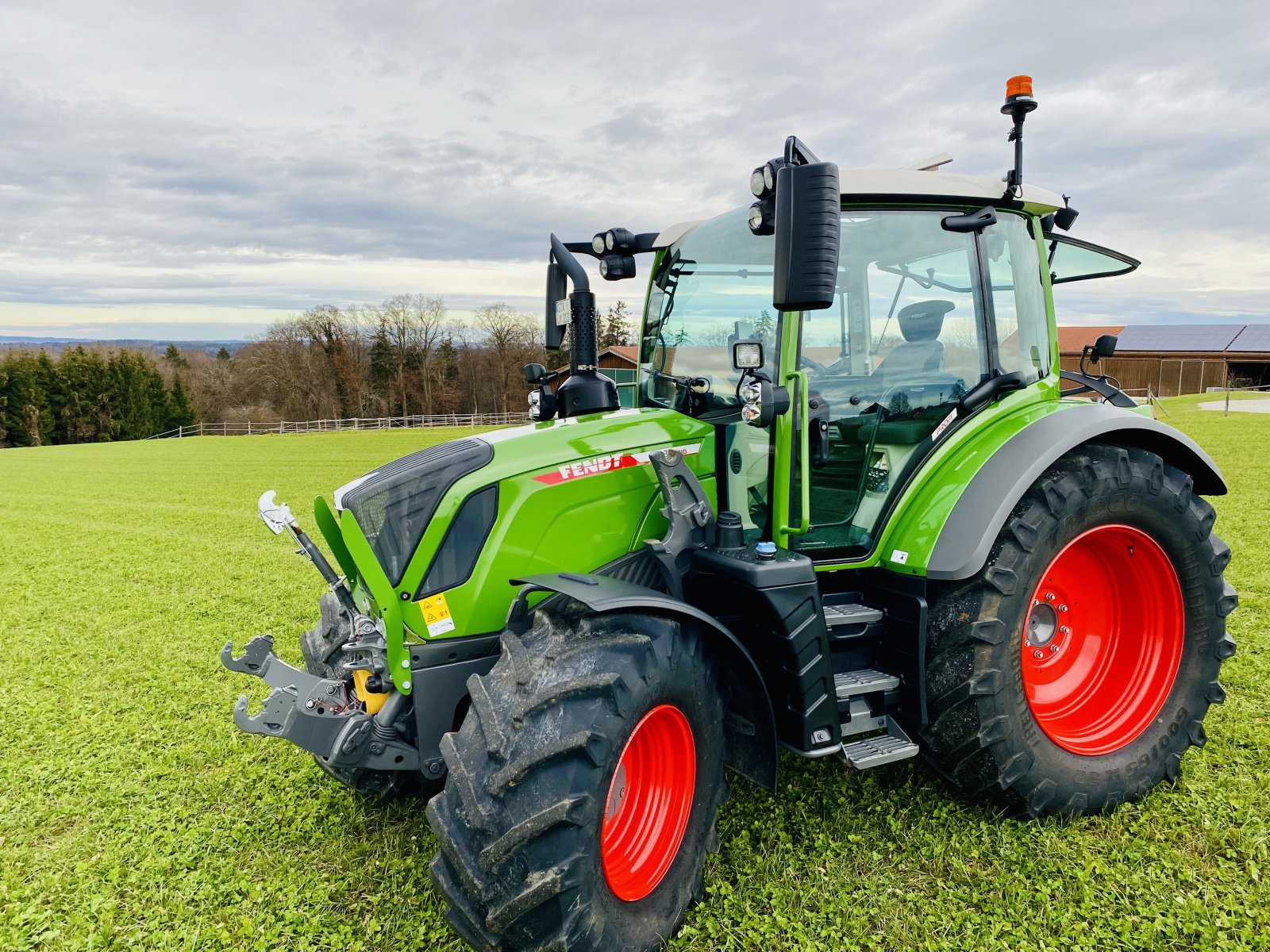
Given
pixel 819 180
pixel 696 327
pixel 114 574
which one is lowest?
pixel 114 574

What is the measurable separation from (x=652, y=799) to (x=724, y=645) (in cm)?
54

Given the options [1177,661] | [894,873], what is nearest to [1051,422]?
[1177,661]

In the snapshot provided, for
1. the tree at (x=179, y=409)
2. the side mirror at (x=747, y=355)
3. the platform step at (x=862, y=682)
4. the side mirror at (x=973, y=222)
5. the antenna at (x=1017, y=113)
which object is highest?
the antenna at (x=1017, y=113)

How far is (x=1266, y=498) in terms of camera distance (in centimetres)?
939

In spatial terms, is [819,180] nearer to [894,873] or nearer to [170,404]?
[894,873]

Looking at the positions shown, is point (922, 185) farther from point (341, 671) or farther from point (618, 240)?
point (341, 671)

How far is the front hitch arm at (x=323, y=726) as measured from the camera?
2.52m

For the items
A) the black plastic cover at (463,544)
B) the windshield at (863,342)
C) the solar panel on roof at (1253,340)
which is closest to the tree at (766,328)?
the windshield at (863,342)

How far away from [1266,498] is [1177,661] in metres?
7.97

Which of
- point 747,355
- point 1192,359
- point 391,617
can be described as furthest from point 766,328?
point 1192,359

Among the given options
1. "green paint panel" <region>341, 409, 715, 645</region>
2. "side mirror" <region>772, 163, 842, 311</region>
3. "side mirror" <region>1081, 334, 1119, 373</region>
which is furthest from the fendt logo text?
"side mirror" <region>1081, 334, 1119, 373</region>

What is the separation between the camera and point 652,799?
2580mm

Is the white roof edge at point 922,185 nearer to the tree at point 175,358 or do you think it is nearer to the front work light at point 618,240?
the front work light at point 618,240

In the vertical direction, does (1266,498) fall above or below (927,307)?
below
